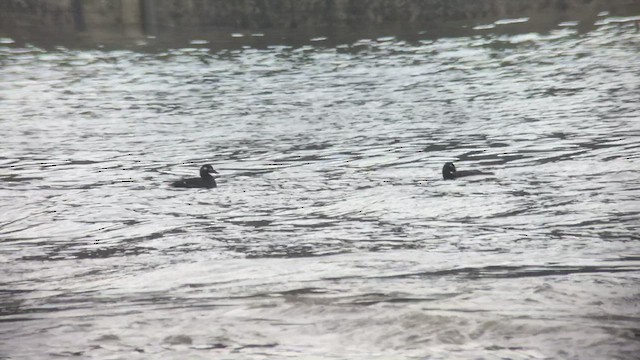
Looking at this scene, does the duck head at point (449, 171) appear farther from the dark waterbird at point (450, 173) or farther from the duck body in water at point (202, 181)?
the duck body in water at point (202, 181)

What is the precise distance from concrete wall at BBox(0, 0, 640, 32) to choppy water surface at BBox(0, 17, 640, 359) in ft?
32.8

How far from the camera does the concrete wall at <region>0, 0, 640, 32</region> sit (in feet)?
103

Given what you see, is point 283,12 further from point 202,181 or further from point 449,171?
point 449,171

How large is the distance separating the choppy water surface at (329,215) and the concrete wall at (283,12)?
32.8ft

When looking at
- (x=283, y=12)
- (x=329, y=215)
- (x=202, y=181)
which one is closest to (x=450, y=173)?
(x=329, y=215)

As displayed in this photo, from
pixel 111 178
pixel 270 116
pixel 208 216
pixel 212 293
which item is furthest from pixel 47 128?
pixel 212 293

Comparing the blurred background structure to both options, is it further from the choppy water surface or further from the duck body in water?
the duck body in water

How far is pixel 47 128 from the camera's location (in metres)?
16.0

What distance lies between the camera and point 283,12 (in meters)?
31.6

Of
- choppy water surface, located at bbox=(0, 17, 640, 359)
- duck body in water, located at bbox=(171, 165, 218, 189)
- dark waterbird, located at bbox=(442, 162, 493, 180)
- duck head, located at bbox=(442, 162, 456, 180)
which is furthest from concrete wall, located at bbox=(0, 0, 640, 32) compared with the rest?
duck body in water, located at bbox=(171, 165, 218, 189)

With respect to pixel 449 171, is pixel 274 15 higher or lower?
higher

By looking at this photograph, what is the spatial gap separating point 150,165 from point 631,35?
47.7ft

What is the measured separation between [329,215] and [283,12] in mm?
22829

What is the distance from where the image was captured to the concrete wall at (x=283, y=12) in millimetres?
31266
